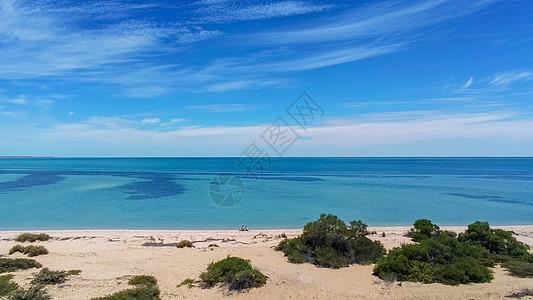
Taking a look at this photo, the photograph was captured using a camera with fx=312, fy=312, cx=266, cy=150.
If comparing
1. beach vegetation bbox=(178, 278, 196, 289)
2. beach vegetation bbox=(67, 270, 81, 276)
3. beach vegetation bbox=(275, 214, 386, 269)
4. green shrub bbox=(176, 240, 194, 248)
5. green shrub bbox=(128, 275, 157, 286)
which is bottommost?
green shrub bbox=(176, 240, 194, 248)

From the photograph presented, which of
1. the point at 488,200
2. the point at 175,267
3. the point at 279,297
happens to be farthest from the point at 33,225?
the point at 488,200

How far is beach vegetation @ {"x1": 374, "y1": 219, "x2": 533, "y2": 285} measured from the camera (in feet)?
31.9

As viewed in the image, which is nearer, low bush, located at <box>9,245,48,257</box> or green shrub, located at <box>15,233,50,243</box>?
low bush, located at <box>9,245,48,257</box>

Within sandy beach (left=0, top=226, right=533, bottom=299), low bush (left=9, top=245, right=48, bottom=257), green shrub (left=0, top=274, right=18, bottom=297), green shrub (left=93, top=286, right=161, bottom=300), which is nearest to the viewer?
green shrub (left=93, top=286, right=161, bottom=300)

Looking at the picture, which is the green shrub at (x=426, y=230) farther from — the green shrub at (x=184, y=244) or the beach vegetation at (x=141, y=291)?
the beach vegetation at (x=141, y=291)

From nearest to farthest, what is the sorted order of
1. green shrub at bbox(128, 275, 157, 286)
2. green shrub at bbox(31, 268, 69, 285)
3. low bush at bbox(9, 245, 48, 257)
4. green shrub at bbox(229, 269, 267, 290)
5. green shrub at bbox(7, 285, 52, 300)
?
green shrub at bbox(7, 285, 52, 300)
green shrub at bbox(229, 269, 267, 290)
green shrub at bbox(31, 268, 69, 285)
green shrub at bbox(128, 275, 157, 286)
low bush at bbox(9, 245, 48, 257)

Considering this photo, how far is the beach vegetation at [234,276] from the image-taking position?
9.51 meters

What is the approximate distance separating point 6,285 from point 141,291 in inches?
160

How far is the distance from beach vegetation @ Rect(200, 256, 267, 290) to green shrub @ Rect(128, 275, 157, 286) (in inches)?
60.6

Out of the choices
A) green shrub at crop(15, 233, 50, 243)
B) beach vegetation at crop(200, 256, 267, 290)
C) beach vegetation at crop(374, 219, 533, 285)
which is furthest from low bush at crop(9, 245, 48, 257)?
beach vegetation at crop(374, 219, 533, 285)

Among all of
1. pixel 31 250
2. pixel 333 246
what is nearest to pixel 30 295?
pixel 31 250

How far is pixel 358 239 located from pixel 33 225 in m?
22.9

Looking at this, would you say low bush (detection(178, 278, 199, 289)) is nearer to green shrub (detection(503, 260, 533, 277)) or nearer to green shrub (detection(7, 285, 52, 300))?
green shrub (detection(7, 285, 52, 300))

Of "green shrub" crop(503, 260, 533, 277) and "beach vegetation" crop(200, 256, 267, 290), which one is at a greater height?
"green shrub" crop(503, 260, 533, 277)
